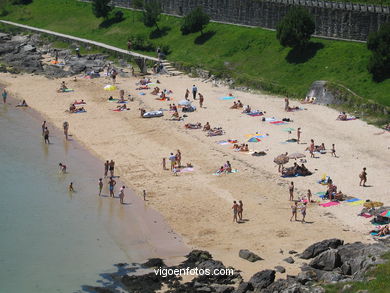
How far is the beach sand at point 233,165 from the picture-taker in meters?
34.2

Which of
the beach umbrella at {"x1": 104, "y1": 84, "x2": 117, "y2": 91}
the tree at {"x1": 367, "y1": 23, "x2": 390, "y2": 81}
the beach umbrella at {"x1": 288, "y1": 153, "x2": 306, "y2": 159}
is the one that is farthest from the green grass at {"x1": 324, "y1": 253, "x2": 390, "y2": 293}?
the beach umbrella at {"x1": 104, "y1": 84, "x2": 117, "y2": 91}

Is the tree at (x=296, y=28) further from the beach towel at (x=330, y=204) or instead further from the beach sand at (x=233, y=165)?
the beach towel at (x=330, y=204)

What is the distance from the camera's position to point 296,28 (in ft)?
205

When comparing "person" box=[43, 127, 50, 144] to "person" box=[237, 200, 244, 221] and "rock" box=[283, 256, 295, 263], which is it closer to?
"person" box=[237, 200, 244, 221]

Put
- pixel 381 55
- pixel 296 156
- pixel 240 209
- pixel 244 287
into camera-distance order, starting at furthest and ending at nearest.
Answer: pixel 381 55, pixel 296 156, pixel 240 209, pixel 244 287

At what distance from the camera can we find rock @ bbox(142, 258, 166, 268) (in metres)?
31.5

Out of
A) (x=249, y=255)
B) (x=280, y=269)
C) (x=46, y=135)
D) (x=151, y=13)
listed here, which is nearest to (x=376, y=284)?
(x=280, y=269)

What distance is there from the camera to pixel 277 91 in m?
60.2

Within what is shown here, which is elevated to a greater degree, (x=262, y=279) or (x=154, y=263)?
(x=262, y=279)

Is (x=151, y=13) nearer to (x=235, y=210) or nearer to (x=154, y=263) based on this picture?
(x=235, y=210)

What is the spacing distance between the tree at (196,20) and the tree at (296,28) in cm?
1167

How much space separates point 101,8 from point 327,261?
60.9 metres

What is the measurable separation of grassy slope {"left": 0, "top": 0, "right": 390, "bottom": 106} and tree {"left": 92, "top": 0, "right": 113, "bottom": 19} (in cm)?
151

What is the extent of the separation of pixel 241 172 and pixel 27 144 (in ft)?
51.6
